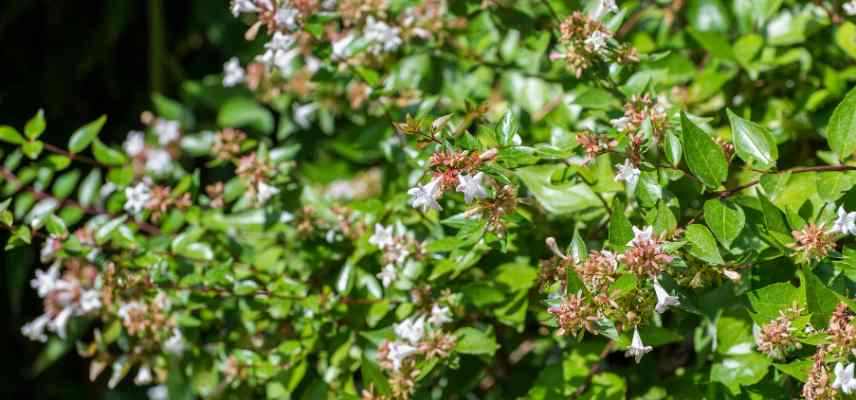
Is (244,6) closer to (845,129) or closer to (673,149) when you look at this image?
(673,149)

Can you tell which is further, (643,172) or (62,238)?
(62,238)

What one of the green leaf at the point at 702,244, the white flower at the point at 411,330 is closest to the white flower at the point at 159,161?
the white flower at the point at 411,330

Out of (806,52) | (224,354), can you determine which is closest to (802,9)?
(806,52)

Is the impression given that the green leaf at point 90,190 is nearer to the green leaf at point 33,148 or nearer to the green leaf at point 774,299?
the green leaf at point 33,148

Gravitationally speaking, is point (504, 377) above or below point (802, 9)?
below

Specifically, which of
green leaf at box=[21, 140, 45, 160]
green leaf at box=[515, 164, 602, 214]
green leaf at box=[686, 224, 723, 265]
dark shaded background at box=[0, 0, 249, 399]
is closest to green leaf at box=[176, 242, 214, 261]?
green leaf at box=[21, 140, 45, 160]

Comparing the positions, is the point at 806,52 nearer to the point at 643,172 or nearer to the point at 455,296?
the point at 643,172

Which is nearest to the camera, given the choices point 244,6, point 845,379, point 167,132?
point 845,379

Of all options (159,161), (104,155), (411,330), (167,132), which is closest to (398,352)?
(411,330)

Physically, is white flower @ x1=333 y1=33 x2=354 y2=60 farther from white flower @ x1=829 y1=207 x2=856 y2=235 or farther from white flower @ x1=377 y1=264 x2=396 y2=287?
white flower @ x1=829 y1=207 x2=856 y2=235
